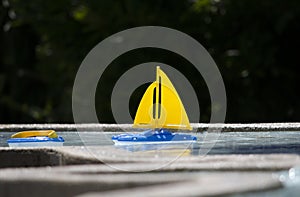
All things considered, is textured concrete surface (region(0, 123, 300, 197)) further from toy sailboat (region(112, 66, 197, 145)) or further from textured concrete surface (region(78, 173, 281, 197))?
toy sailboat (region(112, 66, 197, 145))

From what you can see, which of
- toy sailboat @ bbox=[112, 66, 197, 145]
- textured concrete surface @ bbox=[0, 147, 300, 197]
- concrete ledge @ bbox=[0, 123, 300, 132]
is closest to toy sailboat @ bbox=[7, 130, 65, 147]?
toy sailboat @ bbox=[112, 66, 197, 145]

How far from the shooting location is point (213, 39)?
50.9 feet

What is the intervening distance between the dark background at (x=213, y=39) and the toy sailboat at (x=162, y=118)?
8.87 meters

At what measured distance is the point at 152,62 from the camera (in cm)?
1439

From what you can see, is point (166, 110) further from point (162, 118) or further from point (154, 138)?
point (154, 138)

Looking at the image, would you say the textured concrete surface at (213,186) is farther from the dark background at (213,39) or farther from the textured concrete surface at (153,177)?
the dark background at (213,39)

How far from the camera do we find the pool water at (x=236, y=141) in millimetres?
4848

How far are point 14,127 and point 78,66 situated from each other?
857 cm

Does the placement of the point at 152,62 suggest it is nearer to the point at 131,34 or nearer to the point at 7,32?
the point at 131,34

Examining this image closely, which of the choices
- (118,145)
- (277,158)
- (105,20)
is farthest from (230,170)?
(105,20)

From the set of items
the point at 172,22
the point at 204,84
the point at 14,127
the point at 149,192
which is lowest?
the point at 149,192

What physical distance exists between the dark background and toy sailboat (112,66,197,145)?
887 centimetres

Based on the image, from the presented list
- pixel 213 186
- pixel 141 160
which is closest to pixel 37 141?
pixel 141 160

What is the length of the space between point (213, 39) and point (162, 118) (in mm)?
10224
